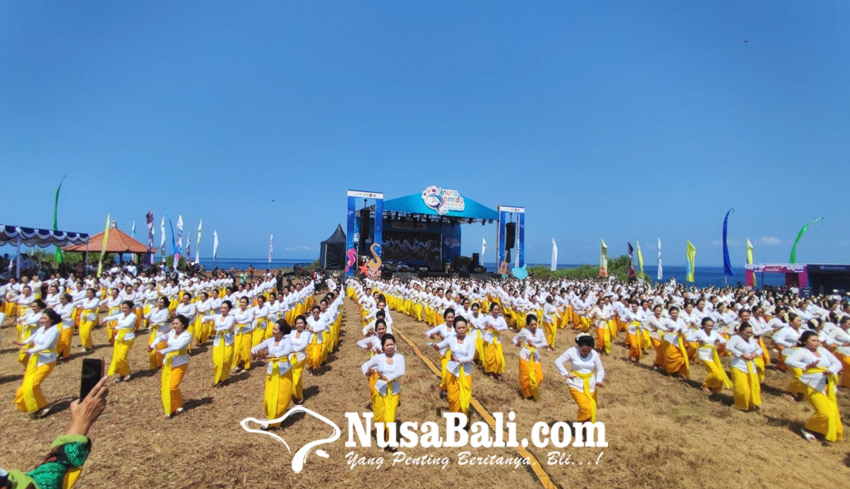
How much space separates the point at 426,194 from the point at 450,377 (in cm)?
2582

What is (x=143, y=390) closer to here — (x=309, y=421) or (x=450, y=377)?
(x=309, y=421)

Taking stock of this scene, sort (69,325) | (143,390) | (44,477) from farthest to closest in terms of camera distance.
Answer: (69,325) < (143,390) < (44,477)

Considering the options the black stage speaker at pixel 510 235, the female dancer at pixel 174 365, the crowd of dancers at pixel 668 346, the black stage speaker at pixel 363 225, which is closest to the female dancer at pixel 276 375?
the crowd of dancers at pixel 668 346

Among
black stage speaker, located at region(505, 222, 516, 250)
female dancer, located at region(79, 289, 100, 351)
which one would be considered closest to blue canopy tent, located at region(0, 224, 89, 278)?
female dancer, located at region(79, 289, 100, 351)

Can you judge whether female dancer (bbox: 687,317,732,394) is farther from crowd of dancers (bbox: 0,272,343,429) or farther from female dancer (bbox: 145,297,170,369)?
female dancer (bbox: 145,297,170,369)

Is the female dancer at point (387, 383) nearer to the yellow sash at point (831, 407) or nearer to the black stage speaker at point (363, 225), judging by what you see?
the yellow sash at point (831, 407)

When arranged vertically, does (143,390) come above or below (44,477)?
below

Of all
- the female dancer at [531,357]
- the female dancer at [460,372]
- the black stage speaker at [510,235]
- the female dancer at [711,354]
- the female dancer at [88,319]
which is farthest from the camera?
the black stage speaker at [510,235]

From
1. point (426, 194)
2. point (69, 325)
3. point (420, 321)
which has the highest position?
point (426, 194)

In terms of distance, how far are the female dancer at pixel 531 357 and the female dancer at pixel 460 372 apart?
4.02ft

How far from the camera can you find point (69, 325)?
8.34 m

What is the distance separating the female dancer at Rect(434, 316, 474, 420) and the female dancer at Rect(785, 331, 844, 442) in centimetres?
418

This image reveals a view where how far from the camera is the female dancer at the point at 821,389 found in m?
5.08

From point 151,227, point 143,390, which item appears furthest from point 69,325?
point 151,227
